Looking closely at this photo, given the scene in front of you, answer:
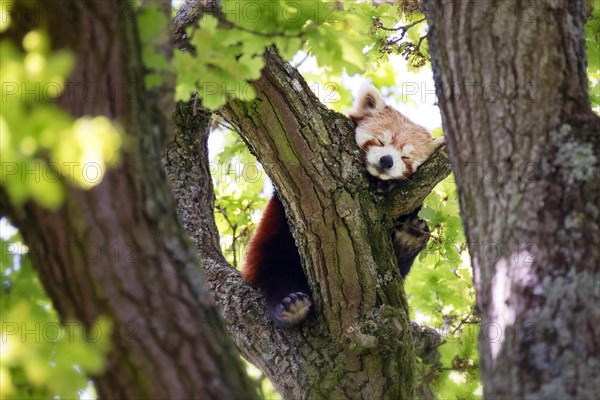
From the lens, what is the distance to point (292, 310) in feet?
12.4

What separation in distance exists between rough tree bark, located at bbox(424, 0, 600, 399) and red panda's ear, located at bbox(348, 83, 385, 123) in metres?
2.98

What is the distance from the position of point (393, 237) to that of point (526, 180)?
2.47 metres

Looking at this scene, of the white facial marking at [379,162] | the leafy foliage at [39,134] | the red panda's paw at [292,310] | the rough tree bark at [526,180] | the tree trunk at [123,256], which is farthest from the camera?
the white facial marking at [379,162]

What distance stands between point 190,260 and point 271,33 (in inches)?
31.2

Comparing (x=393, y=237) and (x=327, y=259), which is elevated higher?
(x=393, y=237)

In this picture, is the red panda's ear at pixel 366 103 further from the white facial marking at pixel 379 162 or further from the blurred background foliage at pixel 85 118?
the blurred background foliage at pixel 85 118

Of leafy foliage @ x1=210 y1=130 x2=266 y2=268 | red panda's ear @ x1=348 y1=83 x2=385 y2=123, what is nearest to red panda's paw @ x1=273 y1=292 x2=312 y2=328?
leafy foliage @ x1=210 y1=130 x2=266 y2=268

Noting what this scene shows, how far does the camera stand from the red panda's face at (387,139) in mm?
4297

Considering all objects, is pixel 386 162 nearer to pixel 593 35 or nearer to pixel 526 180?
pixel 593 35

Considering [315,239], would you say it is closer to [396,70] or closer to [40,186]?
[40,186]

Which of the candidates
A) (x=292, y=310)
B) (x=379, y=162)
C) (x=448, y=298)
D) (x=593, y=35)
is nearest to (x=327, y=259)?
(x=292, y=310)

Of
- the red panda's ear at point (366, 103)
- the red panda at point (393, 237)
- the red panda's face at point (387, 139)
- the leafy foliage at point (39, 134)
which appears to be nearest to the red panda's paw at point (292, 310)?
the red panda at point (393, 237)

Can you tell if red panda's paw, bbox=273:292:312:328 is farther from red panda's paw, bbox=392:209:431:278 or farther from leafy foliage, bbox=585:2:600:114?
leafy foliage, bbox=585:2:600:114

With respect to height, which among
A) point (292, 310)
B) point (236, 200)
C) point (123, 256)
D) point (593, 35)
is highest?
point (236, 200)
